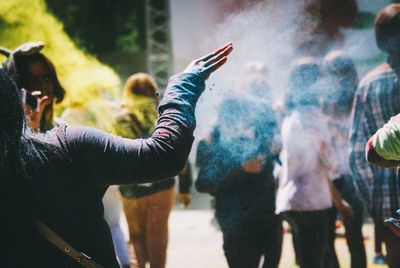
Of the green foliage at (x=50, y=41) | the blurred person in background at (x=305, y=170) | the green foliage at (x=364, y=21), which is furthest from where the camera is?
the green foliage at (x=364, y=21)

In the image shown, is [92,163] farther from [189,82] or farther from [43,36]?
[43,36]

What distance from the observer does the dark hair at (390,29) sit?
3248mm

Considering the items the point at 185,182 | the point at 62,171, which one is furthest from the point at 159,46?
the point at 62,171

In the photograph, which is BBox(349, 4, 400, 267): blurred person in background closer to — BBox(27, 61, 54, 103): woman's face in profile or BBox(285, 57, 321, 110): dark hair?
BBox(285, 57, 321, 110): dark hair

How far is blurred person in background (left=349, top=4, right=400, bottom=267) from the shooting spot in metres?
3.24

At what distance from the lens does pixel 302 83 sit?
3.50 meters

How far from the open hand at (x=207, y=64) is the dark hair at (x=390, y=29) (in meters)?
→ 1.80

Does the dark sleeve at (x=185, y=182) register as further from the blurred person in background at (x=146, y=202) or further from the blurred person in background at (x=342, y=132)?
the blurred person in background at (x=342, y=132)

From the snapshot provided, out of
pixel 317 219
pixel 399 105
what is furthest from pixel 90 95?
pixel 399 105

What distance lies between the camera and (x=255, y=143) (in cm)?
328

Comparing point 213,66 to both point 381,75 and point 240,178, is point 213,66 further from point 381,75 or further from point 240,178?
point 381,75

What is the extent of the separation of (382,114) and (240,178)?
1.07 m

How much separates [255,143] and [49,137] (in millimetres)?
1820

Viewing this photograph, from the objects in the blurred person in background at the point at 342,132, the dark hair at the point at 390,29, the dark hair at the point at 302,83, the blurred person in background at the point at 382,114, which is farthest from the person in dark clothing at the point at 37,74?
the dark hair at the point at 390,29
